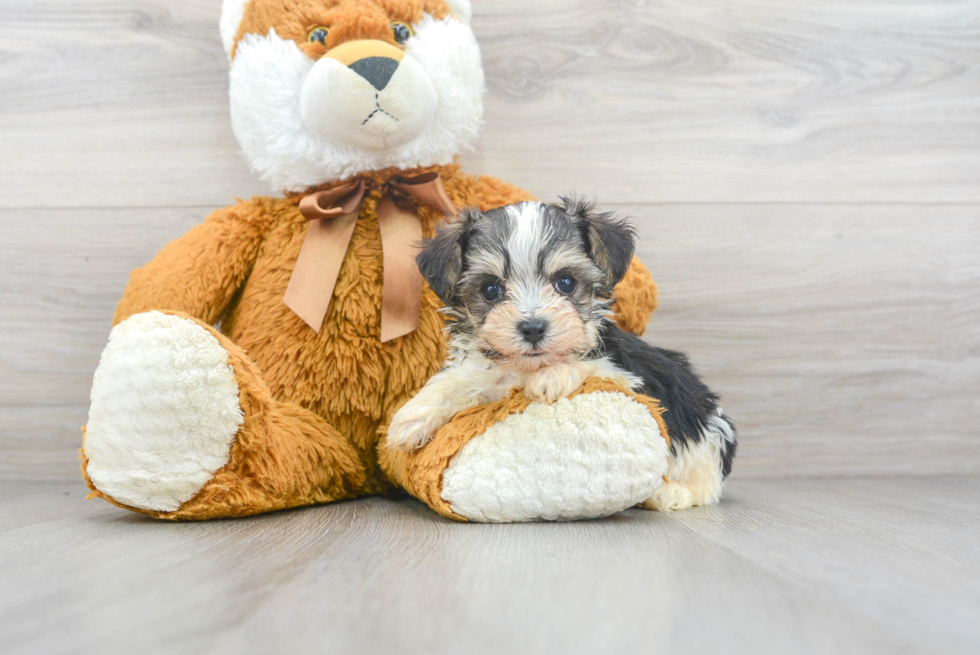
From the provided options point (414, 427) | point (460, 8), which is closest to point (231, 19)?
point (460, 8)

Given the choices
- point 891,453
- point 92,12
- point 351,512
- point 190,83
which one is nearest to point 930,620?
point 351,512

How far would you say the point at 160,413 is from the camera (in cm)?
115

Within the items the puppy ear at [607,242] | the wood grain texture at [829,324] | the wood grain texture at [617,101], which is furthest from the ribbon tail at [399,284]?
the wood grain texture at [829,324]

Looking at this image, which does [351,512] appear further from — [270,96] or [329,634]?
[270,96]

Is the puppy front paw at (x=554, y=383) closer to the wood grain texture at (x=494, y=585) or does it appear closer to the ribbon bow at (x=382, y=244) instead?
the wood grain texture at (x=494, y=585)

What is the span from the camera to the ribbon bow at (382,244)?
4.76ft

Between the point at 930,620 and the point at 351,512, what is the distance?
3.06 feet

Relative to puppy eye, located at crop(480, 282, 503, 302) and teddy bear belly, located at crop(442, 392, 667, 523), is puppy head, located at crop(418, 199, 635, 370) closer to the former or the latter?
puppy eye, located at crop(480, 282, 503, 302)

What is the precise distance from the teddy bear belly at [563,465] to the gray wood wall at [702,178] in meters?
0.78

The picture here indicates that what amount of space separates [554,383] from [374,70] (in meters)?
0.70

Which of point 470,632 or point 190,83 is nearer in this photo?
point 470,632

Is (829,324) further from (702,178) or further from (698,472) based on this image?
(698,472)

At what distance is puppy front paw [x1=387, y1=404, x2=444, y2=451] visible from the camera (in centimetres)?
125

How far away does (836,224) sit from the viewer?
6.30ft
